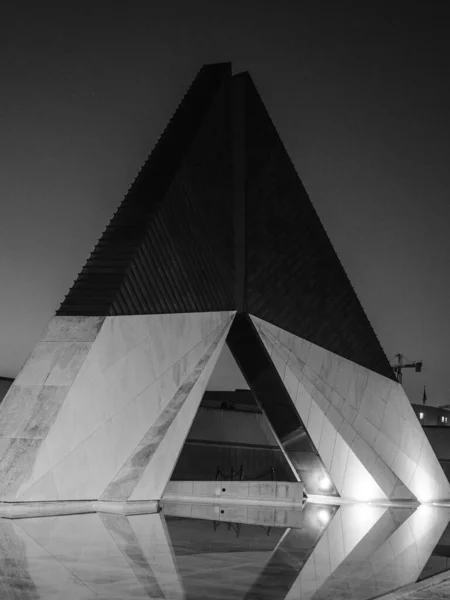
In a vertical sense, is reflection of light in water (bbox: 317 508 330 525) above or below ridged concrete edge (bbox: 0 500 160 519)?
above

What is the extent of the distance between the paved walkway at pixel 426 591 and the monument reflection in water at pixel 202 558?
0.54 ft

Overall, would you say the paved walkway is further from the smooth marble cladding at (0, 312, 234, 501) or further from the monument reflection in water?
the smooth marble cladding at (0, 312, 234, 501)

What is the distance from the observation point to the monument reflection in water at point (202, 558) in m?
4.42

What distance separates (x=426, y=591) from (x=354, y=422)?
1179 centimetres

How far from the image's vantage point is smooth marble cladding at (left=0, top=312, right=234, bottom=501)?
943cm

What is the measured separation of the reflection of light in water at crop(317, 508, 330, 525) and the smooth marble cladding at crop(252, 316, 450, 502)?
2.18 m

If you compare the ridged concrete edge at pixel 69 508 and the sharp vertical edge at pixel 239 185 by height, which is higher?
the sharp vertical edge at pixel 239 185

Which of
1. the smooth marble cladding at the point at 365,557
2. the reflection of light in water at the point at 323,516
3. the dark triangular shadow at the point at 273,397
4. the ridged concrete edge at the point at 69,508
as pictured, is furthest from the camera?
the dark triangular shadow at the point at 273,397

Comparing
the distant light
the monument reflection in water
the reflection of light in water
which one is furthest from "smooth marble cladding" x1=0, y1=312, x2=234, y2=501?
the distant light

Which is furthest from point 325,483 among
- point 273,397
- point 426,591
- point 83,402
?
point 426,591

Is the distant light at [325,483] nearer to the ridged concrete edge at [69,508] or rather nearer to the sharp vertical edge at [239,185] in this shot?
the sharp vertical edge at [239,185]

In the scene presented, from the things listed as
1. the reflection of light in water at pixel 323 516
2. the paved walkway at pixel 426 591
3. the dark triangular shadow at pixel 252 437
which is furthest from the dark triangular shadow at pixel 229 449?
the paved walkway at pixel 426 591

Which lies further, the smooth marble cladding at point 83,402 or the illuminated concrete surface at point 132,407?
the illuminated concrete surface at point 132,407

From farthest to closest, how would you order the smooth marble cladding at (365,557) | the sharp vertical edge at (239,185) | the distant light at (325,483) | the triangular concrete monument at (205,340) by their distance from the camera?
the distant light at (325,483)
the sharp vertical edge at (239,185)
the triangular concrete monument at (205,340)
the smooth marble cladding at (365,557)
